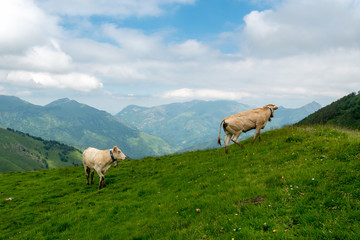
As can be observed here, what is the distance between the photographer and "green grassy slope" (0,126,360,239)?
6344mm

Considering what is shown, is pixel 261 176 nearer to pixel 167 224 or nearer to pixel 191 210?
pixel 191 210

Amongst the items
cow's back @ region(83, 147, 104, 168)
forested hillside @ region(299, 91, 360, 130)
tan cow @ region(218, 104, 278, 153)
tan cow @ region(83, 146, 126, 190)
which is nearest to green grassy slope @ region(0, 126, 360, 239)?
tan cow @ region(83, 146, 126, 190)

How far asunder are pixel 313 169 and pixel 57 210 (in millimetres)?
15676

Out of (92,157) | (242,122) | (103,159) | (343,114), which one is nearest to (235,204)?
(242,122)

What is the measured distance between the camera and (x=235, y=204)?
822 centimetres

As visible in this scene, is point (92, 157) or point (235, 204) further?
point (92, 157)

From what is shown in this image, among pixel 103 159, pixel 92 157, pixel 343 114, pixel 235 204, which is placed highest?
pixel 343 114

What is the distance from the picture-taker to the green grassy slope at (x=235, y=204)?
6344 mm

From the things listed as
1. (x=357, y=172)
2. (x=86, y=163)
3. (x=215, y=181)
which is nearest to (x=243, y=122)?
(x=215, y=181)

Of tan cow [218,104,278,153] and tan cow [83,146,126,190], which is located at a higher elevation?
tan cow [218,104,278,153]

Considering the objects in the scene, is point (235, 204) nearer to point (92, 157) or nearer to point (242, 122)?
point (242, 122)

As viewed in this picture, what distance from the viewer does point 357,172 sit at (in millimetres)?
7816

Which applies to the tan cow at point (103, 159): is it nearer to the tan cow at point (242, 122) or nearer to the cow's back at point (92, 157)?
the cow's back at point (92, 157)

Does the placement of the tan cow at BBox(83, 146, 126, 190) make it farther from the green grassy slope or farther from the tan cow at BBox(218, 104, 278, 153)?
the tan cow at BBox(218, 104, 278, 153)
